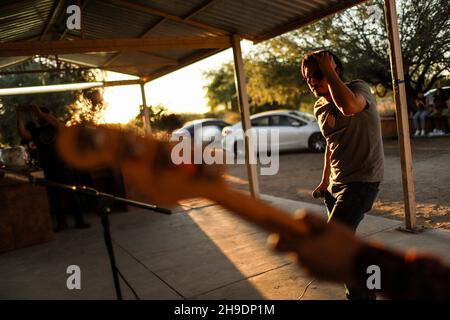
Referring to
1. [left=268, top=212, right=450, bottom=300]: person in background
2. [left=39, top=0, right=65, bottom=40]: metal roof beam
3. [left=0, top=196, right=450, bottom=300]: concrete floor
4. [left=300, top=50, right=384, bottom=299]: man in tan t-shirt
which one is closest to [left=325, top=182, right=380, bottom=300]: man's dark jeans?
[left=300, top=50, right=384, bottom=299]: man in tan t-shirt

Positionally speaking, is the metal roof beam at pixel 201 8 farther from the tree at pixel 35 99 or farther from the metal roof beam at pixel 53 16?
the tree at pixel 35 99

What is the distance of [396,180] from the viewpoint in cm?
772

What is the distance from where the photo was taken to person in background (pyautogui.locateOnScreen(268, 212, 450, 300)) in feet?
1.72

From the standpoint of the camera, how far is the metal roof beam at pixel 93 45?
17.6ft

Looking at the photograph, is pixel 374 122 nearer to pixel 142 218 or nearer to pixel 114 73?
pixel 142 218

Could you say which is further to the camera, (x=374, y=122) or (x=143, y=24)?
(x=143, y=24)

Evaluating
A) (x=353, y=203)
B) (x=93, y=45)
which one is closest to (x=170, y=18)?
(x=93, y=45)

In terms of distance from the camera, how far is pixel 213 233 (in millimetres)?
5254

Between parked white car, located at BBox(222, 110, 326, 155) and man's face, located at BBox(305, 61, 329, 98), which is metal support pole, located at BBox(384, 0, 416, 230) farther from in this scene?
parked white car, located at BBox(222, 110, 326, 155)

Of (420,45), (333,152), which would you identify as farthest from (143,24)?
(420,45)

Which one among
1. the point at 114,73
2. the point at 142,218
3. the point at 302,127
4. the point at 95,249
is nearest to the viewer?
the point at 95,249

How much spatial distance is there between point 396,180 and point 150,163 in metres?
8.12

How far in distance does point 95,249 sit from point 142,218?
5.20 feet

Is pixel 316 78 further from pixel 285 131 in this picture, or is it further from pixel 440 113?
pixel 440 113
